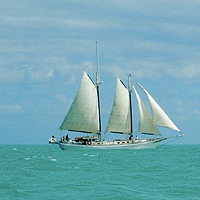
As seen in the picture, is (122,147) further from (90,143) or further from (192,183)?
(192,183)

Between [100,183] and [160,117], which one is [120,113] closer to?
[160,117]

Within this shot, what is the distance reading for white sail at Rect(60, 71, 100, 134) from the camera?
79.3 meters

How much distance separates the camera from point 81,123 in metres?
80.6

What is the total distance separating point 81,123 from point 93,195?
54139 millimetres

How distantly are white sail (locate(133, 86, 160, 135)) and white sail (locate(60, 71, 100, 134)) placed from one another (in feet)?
25.9

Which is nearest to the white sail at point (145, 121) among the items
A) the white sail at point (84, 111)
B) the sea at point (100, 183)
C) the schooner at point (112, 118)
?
the schooner at point (112, 118)

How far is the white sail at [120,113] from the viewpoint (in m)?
80.3

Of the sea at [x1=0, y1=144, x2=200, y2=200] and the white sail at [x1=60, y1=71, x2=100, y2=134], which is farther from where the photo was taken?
the white sail at [x1=60, y1=71, x2=100, y2=134]

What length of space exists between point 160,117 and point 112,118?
8.34 m

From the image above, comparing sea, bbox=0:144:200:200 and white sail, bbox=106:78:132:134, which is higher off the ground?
white sail, bbox=106:78:132:134

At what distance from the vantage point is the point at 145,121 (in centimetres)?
7994

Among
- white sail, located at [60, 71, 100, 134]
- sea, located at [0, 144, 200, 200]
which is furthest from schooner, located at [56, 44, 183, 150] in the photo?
sea, located at [0, 144, 200, 200]

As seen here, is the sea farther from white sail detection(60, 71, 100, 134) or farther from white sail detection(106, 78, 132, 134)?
white sail detection(106, 78, 132, 134)

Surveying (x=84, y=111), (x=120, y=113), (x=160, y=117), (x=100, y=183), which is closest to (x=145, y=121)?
(x=160, y=117)
